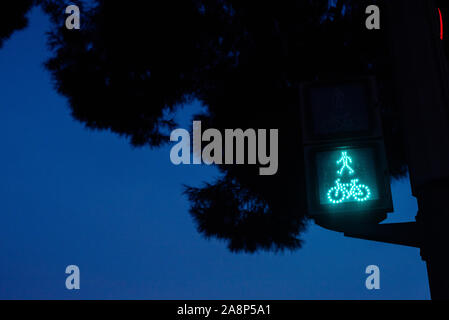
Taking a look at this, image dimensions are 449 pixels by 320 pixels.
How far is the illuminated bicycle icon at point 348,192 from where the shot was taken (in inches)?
84.0

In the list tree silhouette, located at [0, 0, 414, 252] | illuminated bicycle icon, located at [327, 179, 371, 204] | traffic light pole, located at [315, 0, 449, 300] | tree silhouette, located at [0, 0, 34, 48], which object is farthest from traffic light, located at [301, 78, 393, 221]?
tree silhouette, located at [0, 0, 34, 48]

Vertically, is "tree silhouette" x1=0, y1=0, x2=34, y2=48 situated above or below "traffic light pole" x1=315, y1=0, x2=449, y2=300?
above

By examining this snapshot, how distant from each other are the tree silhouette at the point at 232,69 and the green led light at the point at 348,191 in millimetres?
4626

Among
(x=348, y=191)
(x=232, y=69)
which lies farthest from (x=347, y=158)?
(x=232, y=69)

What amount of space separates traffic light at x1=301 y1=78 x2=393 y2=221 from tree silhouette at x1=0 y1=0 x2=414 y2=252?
14.5 ft

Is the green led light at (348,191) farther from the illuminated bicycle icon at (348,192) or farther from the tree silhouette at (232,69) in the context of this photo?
the tree silhouette at (232,69)

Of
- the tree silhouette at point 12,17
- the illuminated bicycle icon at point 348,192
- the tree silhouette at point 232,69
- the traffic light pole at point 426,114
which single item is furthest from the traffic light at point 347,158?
the tree silhouette at point 12,17

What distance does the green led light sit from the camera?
2133 mm

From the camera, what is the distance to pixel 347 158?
86.4 inches

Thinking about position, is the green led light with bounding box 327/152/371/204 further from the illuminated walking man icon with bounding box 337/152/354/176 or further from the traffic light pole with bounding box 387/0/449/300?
the traffic light pole with bounding box 387/0/449/300

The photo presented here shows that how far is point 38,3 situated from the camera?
25.1 ft
